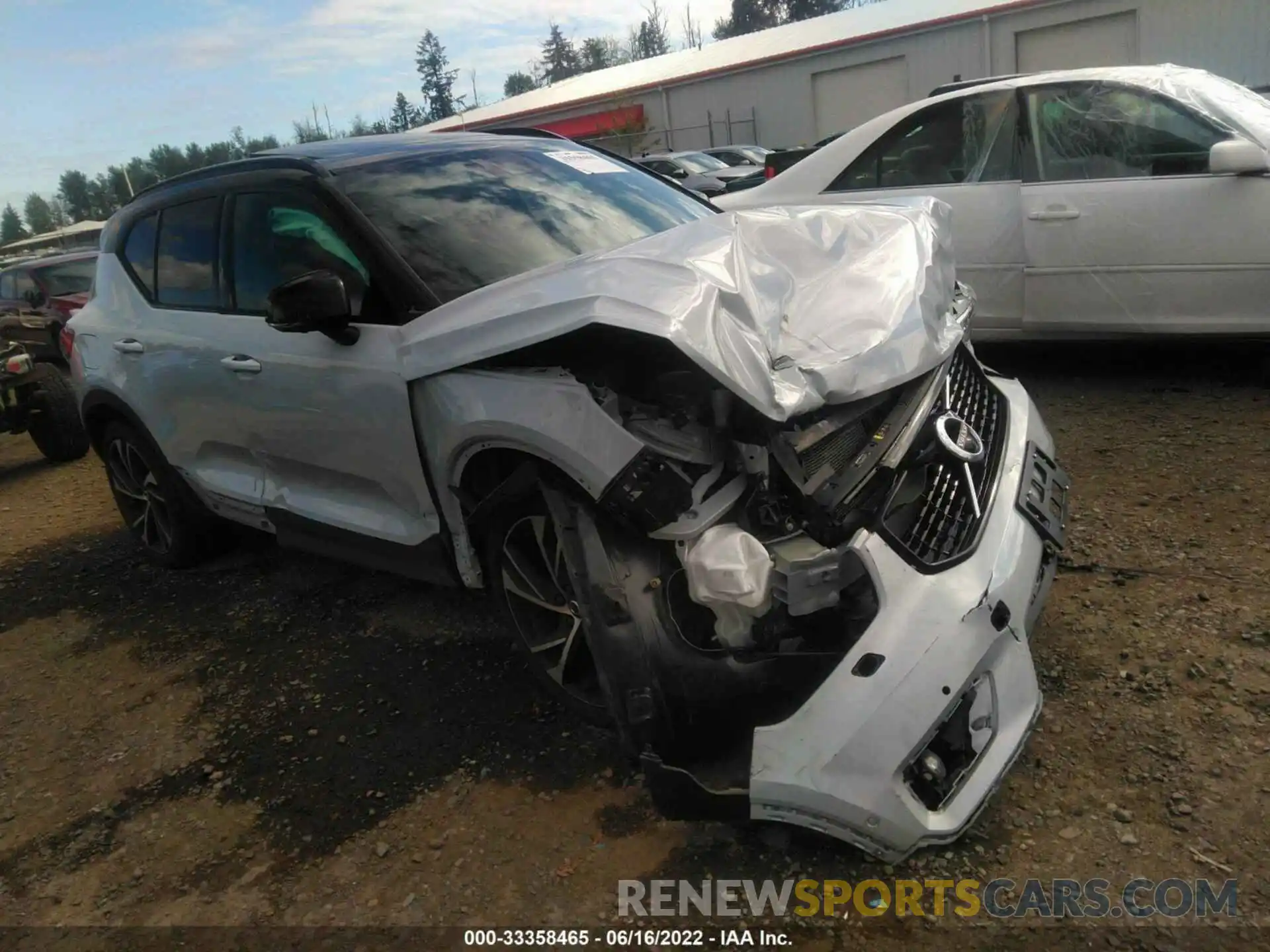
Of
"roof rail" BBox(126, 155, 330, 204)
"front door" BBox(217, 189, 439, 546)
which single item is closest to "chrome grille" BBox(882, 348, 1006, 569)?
"front door" BBox(217, 189, 439, 546)

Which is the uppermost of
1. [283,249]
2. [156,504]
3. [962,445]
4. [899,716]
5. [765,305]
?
[283,249]

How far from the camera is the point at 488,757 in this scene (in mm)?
2941

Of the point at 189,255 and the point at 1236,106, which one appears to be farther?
the point at 1236,106

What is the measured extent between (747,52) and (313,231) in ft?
98.9

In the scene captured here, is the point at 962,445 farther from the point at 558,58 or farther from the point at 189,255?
the point at 558,58

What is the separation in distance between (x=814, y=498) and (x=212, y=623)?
3.05m

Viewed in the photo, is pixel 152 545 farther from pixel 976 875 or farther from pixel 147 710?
pixel 976 875

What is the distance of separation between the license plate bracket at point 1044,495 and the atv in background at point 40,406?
7089mm

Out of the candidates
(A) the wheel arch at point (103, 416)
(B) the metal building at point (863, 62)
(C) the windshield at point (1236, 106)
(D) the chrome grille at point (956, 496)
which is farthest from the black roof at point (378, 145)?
(B) the metal building at point (863, 62)

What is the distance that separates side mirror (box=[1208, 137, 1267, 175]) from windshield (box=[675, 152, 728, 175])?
46.1ft

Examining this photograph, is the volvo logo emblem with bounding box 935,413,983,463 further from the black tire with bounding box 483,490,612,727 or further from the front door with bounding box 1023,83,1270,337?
the front door with bounding box 1023,83,1270,337

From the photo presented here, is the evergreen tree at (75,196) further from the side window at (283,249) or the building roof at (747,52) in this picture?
the side window at (283,249)

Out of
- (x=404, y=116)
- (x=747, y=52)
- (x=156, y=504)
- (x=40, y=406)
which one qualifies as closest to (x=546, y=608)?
(x=156, y=504)

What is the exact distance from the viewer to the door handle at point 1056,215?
4.91 m
